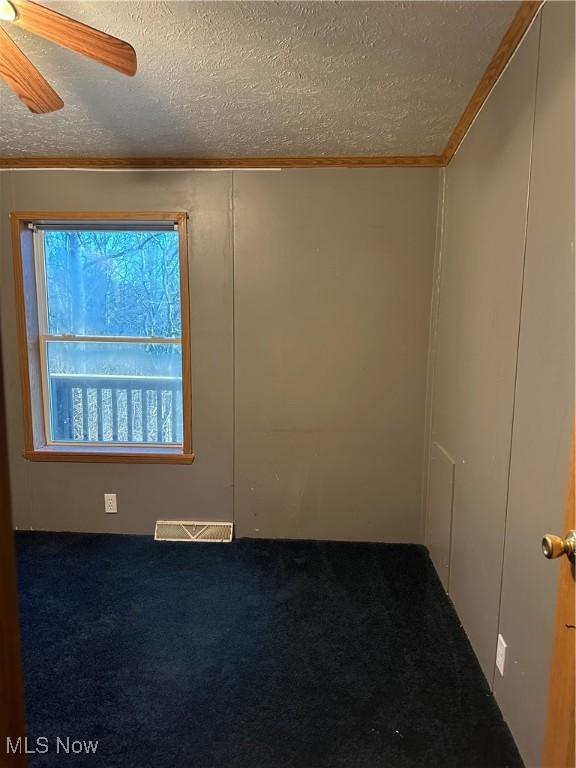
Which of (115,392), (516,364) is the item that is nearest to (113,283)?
(115,392)

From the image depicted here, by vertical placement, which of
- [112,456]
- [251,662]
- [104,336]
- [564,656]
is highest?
[104,336]

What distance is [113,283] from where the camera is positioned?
108 inches

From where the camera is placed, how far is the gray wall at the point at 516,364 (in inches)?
47.3

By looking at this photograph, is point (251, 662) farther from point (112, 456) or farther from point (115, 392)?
point (115, 392)

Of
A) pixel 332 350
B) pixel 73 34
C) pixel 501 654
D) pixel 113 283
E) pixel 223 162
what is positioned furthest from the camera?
pixel 113 283

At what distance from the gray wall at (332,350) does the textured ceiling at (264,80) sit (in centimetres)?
31

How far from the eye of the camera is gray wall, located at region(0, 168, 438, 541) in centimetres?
255

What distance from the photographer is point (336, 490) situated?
108 inches

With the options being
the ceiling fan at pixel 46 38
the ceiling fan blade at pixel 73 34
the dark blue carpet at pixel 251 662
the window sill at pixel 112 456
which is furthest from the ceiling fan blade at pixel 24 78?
the dark blue carpet at pixel 251 662

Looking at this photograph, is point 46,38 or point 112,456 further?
point 112,456

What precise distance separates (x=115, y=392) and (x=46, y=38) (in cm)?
200

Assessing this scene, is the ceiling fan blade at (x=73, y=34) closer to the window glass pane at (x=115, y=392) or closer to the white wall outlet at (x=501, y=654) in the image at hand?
the window glass pane at (x=115, y=392)

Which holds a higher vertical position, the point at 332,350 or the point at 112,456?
the point at 332,350

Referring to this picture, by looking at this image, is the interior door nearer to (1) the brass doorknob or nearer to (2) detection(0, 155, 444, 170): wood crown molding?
(1) the brass doorknob
